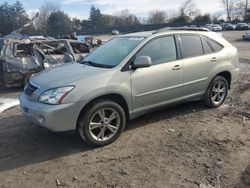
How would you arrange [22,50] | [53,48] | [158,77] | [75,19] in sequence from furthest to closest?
[75,19] < [53,48] < [22,50] < [158,77]

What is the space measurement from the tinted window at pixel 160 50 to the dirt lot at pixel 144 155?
1.19 metres

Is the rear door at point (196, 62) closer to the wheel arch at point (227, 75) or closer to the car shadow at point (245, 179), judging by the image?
the wheel arch at point (227, 75)

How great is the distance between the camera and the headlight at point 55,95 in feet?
16.0

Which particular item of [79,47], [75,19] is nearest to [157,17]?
[75,19]

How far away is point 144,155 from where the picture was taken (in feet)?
16.0

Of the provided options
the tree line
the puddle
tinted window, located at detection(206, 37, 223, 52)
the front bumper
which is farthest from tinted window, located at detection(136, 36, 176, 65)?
the tree line

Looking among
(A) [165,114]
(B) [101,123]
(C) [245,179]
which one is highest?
(B) [101,123]

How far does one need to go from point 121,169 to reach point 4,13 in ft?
247

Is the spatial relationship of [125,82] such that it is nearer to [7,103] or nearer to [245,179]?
[245,179]

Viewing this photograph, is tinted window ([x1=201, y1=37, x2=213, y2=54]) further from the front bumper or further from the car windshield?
the front bumper

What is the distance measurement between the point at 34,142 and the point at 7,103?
10.4 ft

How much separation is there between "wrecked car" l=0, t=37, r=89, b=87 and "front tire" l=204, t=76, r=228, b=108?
3.87 m

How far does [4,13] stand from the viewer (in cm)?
7288

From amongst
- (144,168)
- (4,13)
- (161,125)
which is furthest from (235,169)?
(4,13)
